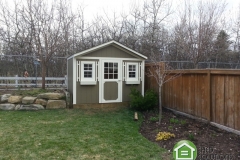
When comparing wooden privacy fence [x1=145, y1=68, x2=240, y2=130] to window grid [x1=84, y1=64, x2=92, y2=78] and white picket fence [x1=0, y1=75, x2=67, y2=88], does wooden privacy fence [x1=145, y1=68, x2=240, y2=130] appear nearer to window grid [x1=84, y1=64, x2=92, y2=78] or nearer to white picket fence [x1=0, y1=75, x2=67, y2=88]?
window grid [x1=84, y1=64, x2=92, y2=78]

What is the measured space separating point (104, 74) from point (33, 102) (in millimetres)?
2778

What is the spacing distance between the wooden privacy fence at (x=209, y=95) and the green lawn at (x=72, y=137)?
5.53ft

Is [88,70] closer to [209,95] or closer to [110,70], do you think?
[110,70]

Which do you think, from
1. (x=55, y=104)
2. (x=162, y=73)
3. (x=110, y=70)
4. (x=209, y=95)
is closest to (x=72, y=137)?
(x=162, y=73)

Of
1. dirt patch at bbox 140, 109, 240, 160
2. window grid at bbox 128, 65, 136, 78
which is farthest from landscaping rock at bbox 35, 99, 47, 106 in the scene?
dirt patch at bbox 140, 109, 240, 160

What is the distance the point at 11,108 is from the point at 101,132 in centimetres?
419

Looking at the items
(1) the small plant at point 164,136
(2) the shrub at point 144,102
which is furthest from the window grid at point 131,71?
(1) the small plant at point 164,136

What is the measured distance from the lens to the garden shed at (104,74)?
7492mm

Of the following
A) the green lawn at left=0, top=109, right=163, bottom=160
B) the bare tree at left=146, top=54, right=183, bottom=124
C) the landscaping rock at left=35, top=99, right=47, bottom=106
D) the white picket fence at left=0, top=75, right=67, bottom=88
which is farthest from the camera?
the white picket fence at left=0, top=75, right=67, bottom=88

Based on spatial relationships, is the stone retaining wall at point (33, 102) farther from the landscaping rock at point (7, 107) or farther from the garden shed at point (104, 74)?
the garden shed at point (104, 74)

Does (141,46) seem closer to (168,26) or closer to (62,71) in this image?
(168,26)

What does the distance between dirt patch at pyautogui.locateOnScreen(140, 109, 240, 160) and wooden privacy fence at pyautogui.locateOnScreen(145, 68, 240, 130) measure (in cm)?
30

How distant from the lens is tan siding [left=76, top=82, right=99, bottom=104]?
757 cm

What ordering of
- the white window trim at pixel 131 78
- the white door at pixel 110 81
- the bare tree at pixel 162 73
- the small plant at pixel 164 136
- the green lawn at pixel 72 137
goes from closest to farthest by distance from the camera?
1. the green lawn at pixel 72 137
2. the small plant at pixel 164 136
3. the bare tree at pixel 162 73
4. the white door at pixel 110 81
5. the white window trim at pixel 131 78
